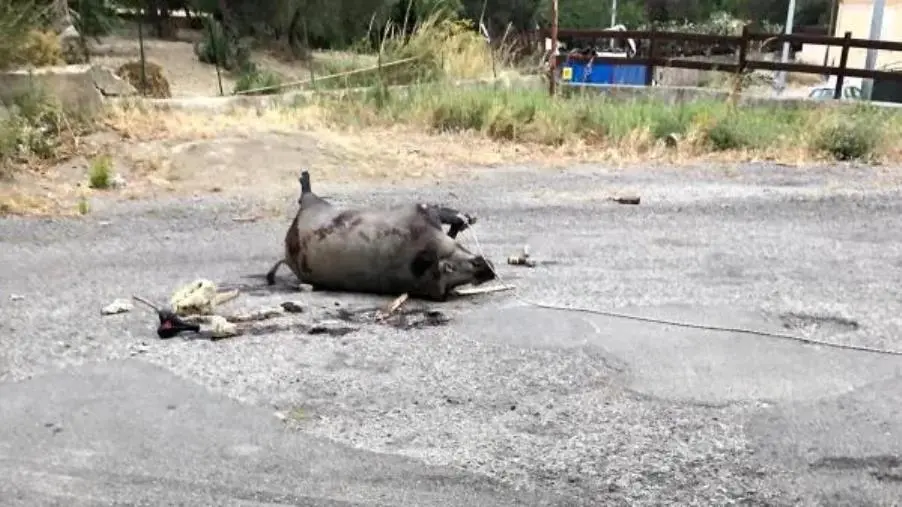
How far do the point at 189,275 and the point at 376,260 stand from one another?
4.87ft

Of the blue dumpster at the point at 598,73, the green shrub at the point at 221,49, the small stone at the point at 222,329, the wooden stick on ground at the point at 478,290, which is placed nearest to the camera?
the small stone at the point at 222,329

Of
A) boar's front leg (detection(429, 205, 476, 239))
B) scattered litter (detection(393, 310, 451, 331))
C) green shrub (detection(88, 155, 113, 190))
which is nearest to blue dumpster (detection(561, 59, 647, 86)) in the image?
green shrub (detection(88, 155, 113, 190))

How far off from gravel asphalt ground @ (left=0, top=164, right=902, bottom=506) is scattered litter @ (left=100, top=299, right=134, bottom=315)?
6cm

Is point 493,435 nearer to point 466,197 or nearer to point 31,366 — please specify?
point 31,366

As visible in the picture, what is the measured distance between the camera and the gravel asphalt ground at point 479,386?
3664 mm

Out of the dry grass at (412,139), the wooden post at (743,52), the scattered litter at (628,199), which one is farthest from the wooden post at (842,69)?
the scattered litter at (628,199)

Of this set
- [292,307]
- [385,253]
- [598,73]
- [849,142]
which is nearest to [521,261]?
[385,253]

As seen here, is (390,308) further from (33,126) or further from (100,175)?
(33,126)

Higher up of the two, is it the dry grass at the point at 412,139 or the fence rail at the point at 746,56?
the fence rail at the point at 746,56

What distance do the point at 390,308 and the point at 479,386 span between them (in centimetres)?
113

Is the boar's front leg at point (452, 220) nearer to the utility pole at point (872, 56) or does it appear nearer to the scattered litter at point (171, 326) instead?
the scattered litter at point (171, 326)

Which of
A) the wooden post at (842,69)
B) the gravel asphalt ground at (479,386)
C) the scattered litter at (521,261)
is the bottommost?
the scattered litter at (521,261)

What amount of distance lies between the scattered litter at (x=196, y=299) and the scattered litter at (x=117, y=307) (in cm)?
24

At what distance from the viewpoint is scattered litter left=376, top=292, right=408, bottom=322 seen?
5.47 metres
